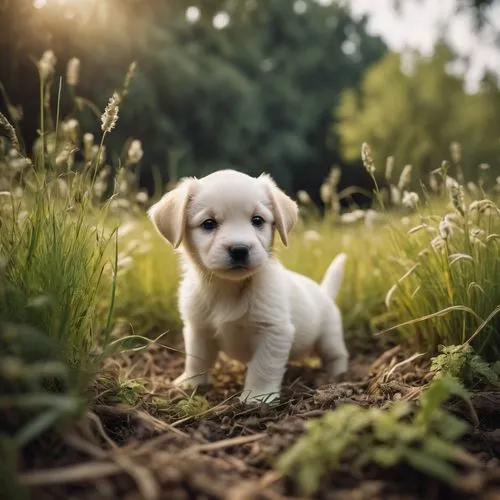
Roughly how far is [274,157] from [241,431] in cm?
2207

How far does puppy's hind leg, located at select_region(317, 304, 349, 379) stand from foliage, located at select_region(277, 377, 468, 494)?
2.07 metres

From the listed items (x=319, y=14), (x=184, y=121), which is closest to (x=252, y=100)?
(x=184, y=121)

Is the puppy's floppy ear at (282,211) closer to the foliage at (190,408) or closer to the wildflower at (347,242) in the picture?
the foliage at (190,408)

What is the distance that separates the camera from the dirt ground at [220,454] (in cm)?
178

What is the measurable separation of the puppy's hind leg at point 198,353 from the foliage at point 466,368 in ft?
4.57

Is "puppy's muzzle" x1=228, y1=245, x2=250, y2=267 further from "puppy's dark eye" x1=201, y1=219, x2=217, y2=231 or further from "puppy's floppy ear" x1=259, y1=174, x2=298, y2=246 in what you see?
"puppy's floppy ear" x1=259, y1=174, x2=298, y2=246

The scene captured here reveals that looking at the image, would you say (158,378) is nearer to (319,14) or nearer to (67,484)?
(67,484)

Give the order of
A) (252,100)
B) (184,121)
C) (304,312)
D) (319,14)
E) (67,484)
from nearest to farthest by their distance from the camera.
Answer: (67,484) → (304,312) → (184,121) → (252,100) → (319,14)

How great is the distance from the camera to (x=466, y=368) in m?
3.04

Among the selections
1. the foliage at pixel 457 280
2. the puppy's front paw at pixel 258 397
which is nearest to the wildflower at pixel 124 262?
the puppy's front paw at pixel 258 397

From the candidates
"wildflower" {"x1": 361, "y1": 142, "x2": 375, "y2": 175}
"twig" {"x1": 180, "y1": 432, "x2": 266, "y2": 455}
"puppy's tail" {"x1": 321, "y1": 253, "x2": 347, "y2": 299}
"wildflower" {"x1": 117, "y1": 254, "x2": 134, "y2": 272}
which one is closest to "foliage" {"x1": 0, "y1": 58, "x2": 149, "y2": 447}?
"twig" {"x1": 180, "y1": 432, "x2": 266, "y2": 455}

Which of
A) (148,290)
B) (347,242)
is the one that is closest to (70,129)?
(148,290)

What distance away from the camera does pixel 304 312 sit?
389cm

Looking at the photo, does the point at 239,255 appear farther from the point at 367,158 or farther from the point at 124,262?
the point at 124,262
